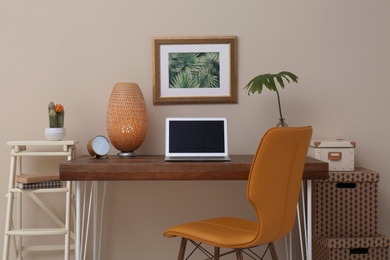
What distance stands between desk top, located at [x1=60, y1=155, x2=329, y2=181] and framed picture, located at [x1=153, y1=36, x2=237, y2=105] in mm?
732

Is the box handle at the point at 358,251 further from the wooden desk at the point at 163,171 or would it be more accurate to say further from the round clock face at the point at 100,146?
the round clock face at the point at 100,146

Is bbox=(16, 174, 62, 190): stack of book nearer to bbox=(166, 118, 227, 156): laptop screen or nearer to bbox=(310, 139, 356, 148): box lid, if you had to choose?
bbox=(166, 118, 227, 156): laptop screen

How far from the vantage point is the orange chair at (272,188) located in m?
2.37

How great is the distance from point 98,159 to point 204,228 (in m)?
0.76

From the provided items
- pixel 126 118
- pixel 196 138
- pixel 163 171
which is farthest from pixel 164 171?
pixel 126 118

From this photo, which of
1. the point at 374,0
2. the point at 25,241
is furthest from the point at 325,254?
the point at 25,241

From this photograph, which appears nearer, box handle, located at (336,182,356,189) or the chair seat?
the chair seat

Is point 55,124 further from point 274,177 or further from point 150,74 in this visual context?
point 274,177

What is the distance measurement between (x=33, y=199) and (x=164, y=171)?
1.05 metres

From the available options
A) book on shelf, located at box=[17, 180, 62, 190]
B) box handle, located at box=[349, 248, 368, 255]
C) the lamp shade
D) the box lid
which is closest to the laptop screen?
the lamp shade

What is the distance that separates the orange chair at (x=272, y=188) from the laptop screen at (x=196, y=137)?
0.61 metres

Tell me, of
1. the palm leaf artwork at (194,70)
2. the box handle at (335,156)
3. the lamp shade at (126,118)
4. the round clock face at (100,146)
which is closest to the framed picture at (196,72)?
the palm leaf artwork at (194,70)

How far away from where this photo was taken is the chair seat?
2.46 metres

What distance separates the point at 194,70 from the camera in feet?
11.3
